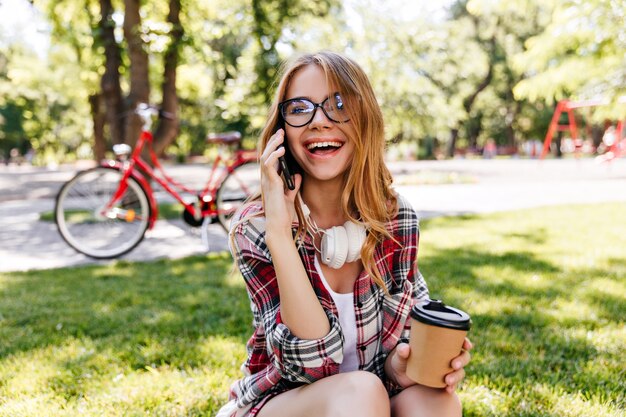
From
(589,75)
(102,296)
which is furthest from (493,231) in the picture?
(102,296)

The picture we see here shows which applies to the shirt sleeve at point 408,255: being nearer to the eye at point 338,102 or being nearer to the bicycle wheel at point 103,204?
the eye at point 338,102

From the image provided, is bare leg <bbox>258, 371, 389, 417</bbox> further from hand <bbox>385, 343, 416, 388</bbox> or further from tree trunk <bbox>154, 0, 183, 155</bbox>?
tree trunk <bbox>154, 0, 183, 155</bbox>

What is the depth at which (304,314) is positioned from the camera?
1526mm

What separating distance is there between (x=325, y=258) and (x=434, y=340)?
48cm

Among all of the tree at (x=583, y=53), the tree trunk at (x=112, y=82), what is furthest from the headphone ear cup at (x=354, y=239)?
the tree trunk at (x=112, y=82)

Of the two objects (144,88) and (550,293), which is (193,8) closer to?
(144,88)

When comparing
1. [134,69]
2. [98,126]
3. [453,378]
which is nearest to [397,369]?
[453,378]

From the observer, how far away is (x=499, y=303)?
3.54 meters

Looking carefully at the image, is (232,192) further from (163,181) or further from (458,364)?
(458,364)

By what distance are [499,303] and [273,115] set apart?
238 cm

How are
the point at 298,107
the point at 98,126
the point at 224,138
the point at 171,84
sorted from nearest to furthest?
1. the point at 298,107
2. the point at 224,138
3. the point at 171,84
4. the point at 98,126

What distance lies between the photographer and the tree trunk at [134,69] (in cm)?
794

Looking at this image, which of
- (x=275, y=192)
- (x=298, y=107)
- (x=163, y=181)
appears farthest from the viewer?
(x=163, y=181)

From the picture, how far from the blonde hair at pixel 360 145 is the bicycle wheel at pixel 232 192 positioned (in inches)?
147
